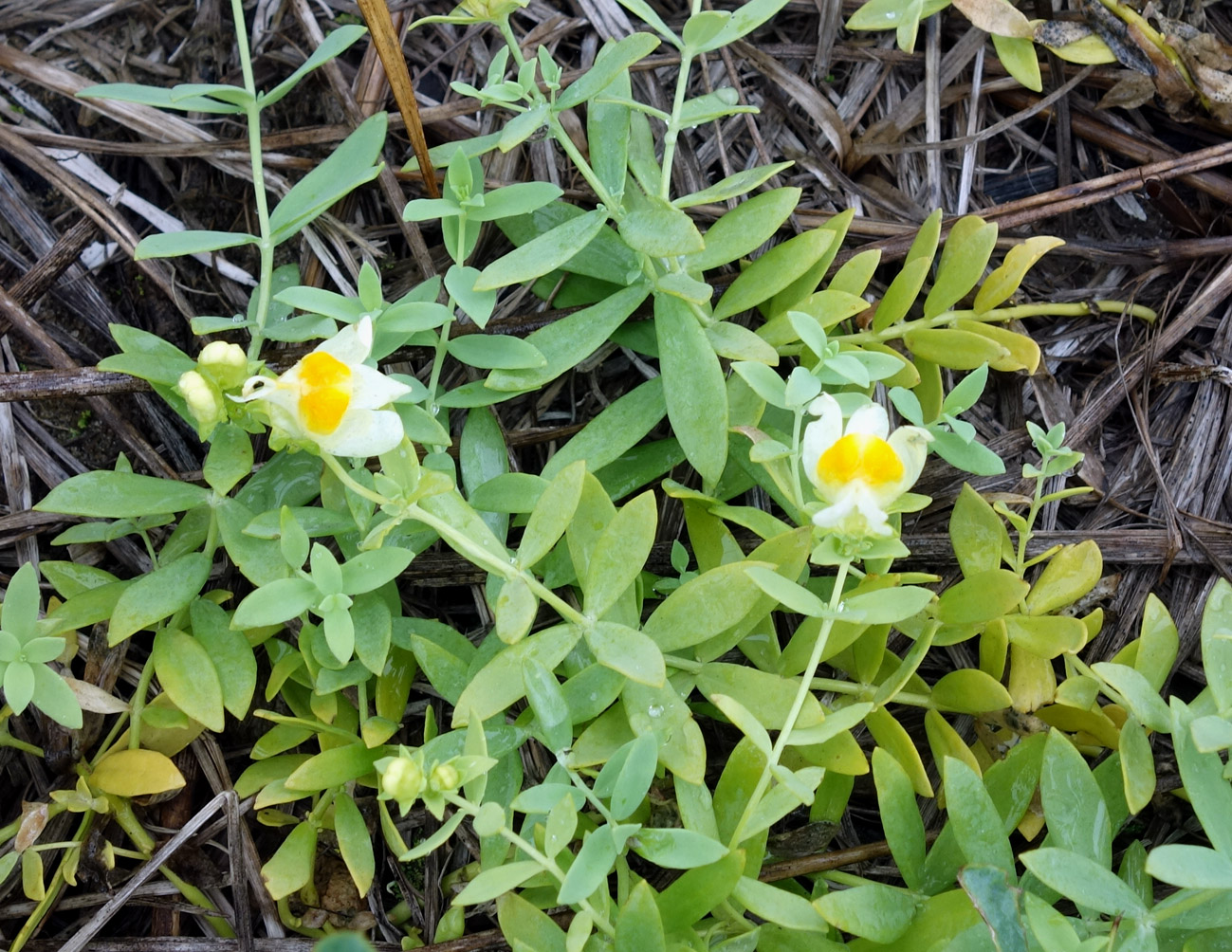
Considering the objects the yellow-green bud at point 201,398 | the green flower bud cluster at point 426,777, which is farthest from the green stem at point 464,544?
the green flower bud cluster at point 426,777

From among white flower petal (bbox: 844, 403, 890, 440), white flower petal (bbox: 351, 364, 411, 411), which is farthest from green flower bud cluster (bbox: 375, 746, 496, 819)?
white flower petal (bbox: 844, 403, 890, 440)

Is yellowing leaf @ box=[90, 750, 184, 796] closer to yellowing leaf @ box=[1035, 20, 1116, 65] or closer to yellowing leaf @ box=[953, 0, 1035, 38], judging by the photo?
yellowing leaf @ box=[953, 0, 1035, 38]

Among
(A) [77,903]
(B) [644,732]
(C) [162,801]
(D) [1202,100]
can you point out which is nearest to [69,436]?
(C) [162,801]

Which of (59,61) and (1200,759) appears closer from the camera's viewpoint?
(1200,759)

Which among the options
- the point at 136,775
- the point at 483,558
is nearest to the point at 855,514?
the point at 483,558

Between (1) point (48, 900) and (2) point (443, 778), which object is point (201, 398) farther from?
(1) point (48, 900)

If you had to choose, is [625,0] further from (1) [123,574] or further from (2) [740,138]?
(1) [123,574]
